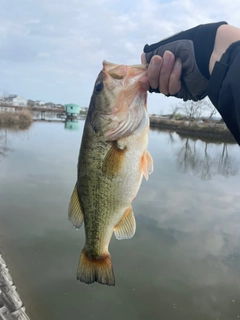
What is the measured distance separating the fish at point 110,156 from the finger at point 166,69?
180 millimetres

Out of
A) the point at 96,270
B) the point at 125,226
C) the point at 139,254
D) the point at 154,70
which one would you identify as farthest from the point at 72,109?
the point at 154,70

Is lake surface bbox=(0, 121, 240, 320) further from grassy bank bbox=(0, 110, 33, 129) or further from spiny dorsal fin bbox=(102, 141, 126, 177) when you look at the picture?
grassy bank bbox=(0, 110, 33, 129)

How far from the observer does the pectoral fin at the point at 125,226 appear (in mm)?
2215

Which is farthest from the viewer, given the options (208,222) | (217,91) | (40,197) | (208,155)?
(208,155)

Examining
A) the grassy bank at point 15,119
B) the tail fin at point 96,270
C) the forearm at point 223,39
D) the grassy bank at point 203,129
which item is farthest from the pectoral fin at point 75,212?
the grassy bank at point 15,119

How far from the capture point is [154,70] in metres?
1.75

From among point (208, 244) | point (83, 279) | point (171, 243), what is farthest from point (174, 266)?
point (83, 279)

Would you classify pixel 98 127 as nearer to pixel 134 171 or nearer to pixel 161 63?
pixel 134 171

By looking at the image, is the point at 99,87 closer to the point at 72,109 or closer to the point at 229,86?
the point at 229,86

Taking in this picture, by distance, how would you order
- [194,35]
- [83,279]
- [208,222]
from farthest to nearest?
[208,222] < [83,279] < [194,35]

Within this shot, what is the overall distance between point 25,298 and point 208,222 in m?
7.10

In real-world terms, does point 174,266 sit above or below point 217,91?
below

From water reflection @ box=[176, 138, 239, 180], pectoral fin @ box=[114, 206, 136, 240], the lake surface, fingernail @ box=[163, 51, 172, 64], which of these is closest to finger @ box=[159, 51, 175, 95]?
fingernail @ box=[163, 51, 172, 64]

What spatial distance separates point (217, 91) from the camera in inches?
57.1
